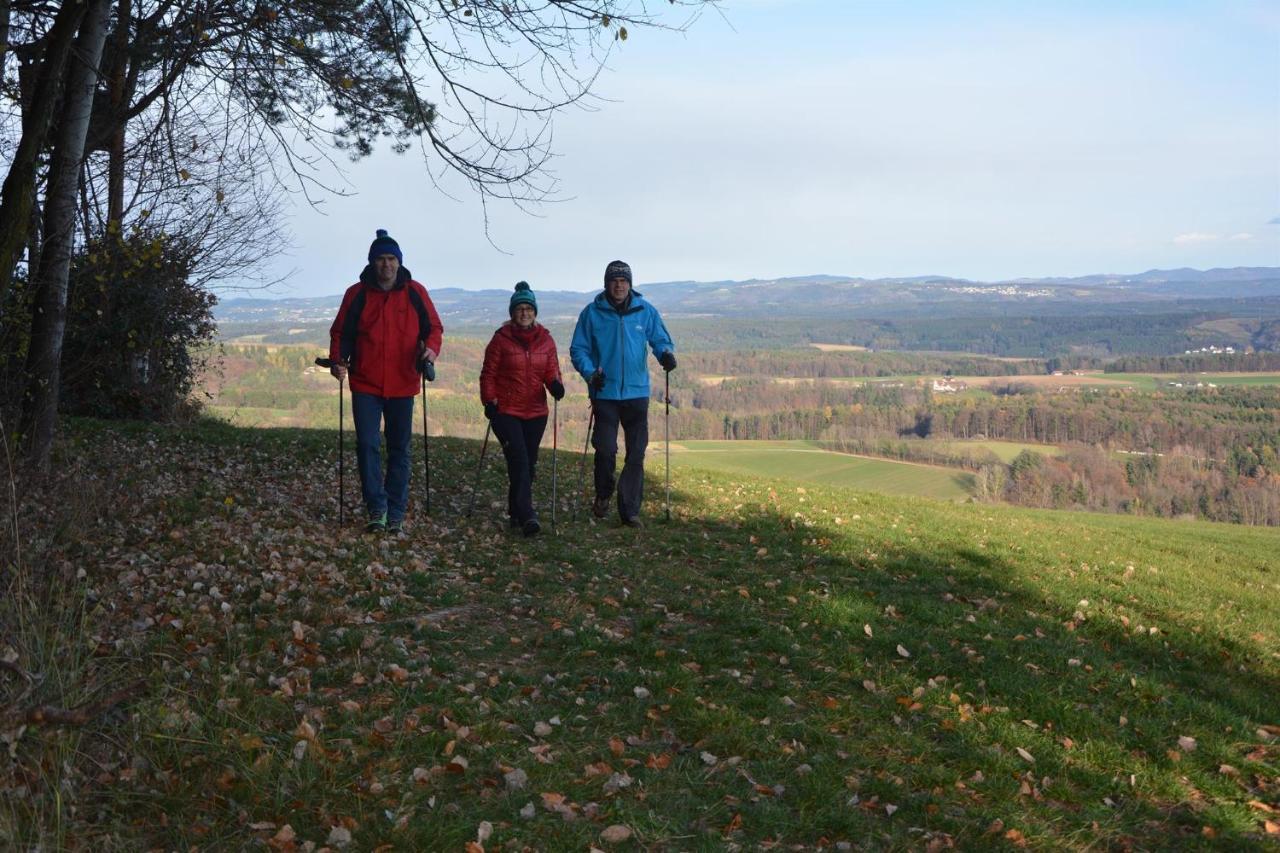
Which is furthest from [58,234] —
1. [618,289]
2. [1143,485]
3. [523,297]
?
[1143,485]

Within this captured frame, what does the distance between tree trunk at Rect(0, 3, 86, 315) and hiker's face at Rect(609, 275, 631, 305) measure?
225 inches

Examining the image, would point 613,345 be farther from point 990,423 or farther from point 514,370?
point 990,423

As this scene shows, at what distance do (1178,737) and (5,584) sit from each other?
7.60m

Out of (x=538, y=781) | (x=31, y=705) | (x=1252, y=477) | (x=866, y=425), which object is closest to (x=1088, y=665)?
(x=538, y=781)

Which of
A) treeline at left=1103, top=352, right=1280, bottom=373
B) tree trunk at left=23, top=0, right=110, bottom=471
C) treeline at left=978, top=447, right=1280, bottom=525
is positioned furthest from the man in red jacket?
treeline at left=1103, top=352, right=1280, bottom=373

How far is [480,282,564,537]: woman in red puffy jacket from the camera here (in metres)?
10.7

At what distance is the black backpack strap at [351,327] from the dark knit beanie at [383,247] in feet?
1.32

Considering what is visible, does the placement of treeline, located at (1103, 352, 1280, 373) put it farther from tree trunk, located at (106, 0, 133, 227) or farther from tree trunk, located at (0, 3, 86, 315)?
tree trunk, located at (0, 3, 86, 315)

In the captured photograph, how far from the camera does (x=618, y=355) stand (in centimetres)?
1114

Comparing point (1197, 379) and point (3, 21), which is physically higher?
point (3, 21)

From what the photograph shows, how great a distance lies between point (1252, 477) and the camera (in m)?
63.2

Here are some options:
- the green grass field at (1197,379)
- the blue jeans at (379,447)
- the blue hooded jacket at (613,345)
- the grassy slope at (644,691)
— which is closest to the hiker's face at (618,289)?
the blue hooded jacket at (613,345)

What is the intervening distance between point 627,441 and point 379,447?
3.07 meters

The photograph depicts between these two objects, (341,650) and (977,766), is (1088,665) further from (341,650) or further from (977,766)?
(341,650)
